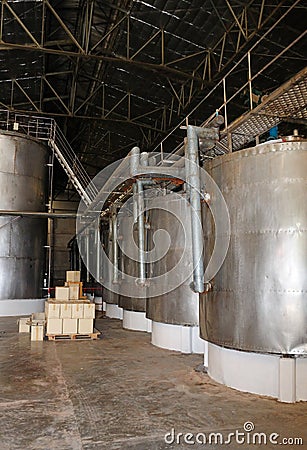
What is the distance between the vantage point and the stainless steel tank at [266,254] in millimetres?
6230

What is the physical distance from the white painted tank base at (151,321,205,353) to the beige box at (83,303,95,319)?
200 centimetres

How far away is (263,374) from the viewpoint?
21.1 feet

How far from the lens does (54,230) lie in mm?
32562

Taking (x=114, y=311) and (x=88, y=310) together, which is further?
(x=114, y=311)

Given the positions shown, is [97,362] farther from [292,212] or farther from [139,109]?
[139,109]

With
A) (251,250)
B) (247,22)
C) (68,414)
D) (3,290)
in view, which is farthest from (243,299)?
(3,290)

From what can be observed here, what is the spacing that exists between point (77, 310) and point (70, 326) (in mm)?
497

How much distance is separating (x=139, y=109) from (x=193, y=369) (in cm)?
1415

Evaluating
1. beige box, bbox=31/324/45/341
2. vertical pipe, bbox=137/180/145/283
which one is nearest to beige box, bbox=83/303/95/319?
beige box, bbox=31/324/45/341

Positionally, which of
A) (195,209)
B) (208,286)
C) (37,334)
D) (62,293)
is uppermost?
(195,209)

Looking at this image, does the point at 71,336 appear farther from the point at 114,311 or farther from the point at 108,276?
the point at 108,276

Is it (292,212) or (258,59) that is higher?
(258,59)

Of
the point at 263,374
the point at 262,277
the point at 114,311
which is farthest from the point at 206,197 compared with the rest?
the point at 114,311

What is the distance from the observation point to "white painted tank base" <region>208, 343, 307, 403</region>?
Answer: 20.1 feet
